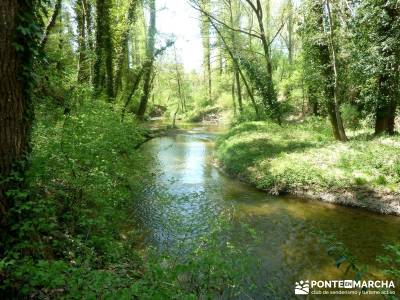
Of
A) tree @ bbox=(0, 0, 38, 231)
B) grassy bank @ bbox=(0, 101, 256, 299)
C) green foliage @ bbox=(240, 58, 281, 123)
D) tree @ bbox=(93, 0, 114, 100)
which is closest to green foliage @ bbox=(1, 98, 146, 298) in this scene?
grassy bank @ bbox=(0, 101, 256, 299)

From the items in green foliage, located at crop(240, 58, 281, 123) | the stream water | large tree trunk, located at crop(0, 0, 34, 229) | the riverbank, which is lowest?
the stream water

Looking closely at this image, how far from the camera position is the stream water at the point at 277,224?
A: 652 cm

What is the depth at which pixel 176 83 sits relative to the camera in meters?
53.0

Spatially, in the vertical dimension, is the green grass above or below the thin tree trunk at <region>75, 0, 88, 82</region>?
below

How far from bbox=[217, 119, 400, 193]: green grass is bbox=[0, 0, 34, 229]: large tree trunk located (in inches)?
372

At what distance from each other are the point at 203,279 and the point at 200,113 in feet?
138

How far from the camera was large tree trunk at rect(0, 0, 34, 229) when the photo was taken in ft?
11.9

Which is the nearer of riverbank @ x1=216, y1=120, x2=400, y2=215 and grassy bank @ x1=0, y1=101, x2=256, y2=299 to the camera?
grassy bank @ x1=0, y1=101, x2=256, y2=299

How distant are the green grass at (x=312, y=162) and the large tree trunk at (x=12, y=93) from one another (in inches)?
372

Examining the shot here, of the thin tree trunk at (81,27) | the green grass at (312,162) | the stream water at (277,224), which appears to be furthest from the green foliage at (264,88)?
the thin tree trunk at (81,27)

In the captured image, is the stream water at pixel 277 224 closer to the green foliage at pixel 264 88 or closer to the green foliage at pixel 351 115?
the green foliage at pixel 351 115

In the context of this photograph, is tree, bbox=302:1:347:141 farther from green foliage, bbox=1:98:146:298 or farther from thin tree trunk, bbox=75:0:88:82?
green foliage, bbox=1:98:146:298

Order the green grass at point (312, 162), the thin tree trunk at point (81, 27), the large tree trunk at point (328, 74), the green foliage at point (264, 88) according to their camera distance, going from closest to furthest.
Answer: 1. the green grass at point (312, 162)
2. the thin tree trunk at point (81, 27)
3. the large tree trunk at point (328, 74)
4. the green foliage at point (264, 88)

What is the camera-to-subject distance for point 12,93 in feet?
12.2
